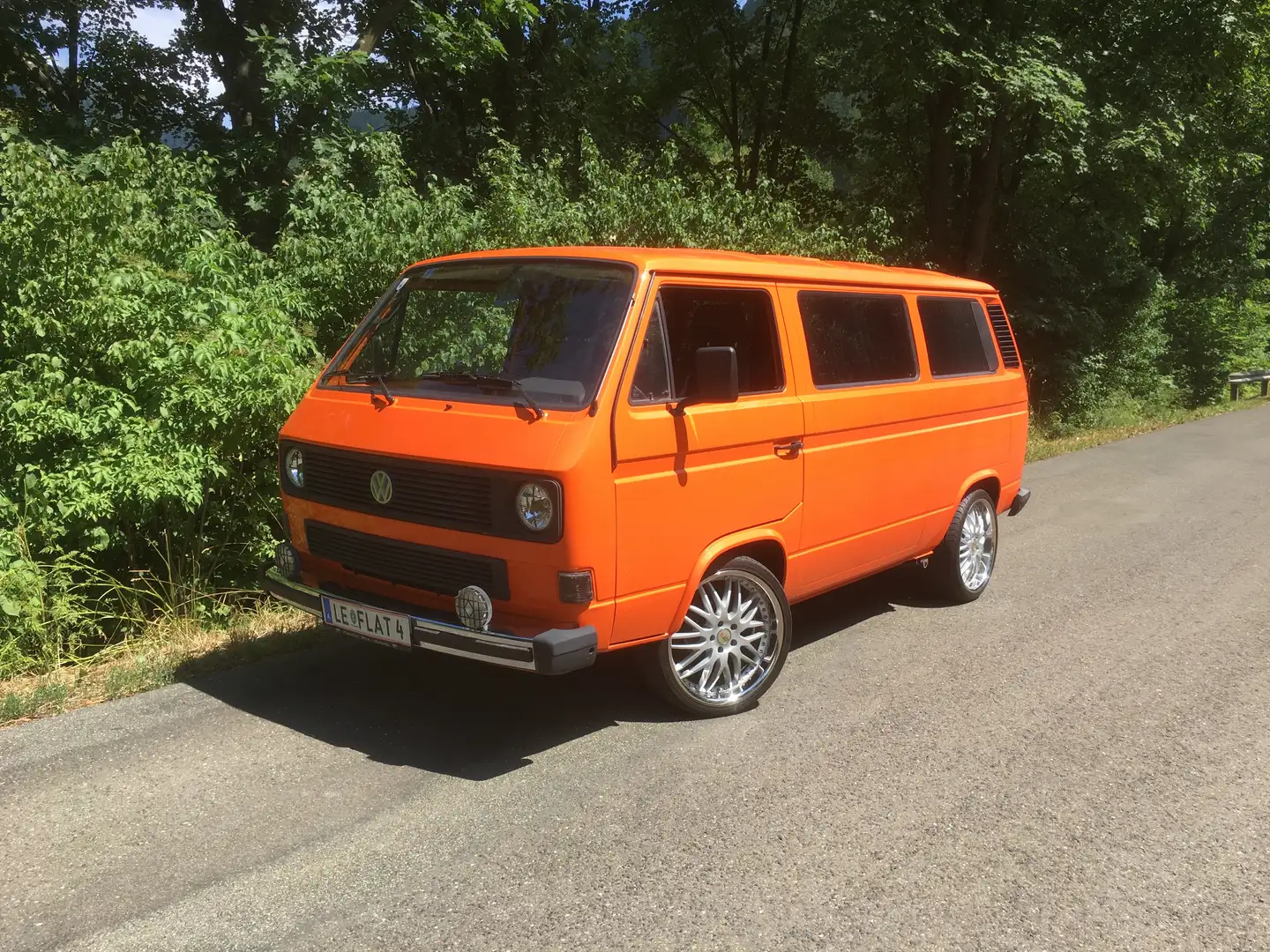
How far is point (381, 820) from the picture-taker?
383cm

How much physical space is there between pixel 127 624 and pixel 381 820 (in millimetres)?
3765

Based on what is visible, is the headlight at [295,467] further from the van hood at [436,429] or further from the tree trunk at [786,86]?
the tree trunk at [786,86]

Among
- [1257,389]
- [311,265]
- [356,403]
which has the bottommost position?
[1257,389]

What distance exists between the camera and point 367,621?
449 centimetres

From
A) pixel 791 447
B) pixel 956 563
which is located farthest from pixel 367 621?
pixel 956 563

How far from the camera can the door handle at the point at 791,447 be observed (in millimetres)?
5160

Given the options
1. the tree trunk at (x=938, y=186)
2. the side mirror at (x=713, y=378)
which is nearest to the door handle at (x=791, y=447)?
the side mirror at (x=713, y=378)

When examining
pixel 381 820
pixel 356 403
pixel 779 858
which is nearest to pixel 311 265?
pixel 356 403

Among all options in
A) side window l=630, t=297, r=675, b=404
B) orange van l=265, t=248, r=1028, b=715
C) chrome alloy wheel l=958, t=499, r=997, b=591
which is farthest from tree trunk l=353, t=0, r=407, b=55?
side window l=630, t=297, r=675, b=404

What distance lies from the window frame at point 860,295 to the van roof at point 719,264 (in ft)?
0.18

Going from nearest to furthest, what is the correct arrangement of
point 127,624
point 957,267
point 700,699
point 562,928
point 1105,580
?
point 562,928 → point 700,699 → point 127,624 → point 1105,580 → point 957,267

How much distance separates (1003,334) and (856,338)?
227 centimetres

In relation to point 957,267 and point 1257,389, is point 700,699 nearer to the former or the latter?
point 957,267

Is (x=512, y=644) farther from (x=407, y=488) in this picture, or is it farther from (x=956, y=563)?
(x=956, y=563)
